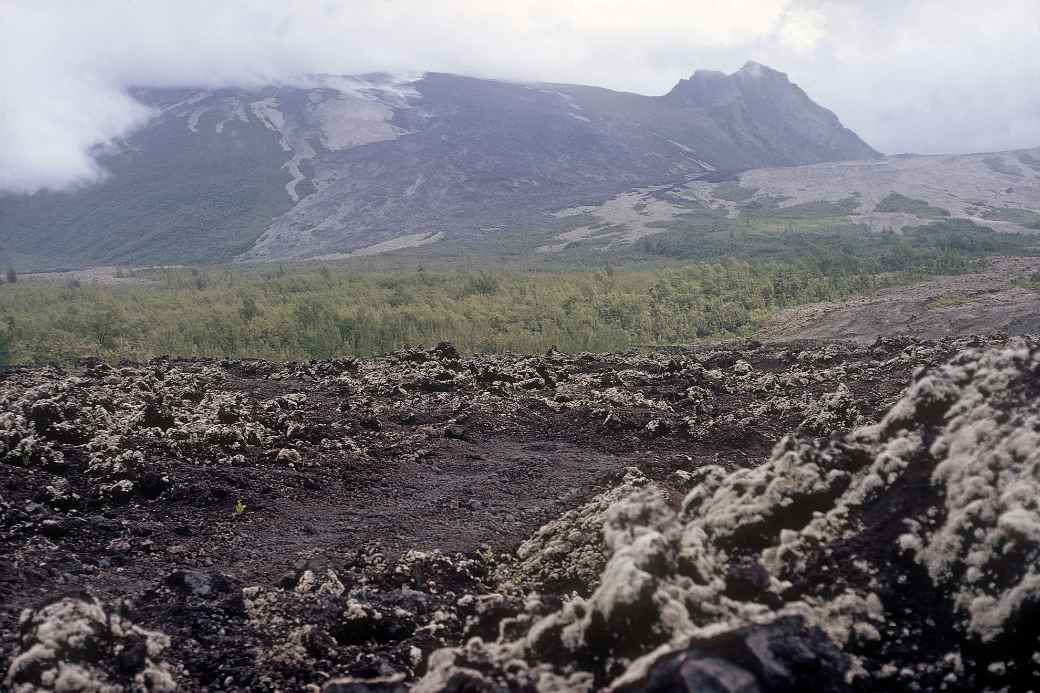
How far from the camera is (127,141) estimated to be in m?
103

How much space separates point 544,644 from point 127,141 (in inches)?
4538

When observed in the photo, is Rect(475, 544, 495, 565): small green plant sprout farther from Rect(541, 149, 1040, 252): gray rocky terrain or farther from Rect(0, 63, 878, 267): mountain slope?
Rect(0, 63, 878, 267): mountain slope

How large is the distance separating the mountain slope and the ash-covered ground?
57886 mm

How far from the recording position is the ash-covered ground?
2967 mm

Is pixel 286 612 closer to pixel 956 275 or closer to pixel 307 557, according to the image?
pixel 307 557

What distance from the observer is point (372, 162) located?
89.1 metres

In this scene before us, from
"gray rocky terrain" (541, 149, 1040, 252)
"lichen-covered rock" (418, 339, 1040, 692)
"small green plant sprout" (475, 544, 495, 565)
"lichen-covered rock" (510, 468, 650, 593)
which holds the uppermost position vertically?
"gray rocky terrain" (541, 149, 1040, 252)

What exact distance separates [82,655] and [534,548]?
2.65 metres

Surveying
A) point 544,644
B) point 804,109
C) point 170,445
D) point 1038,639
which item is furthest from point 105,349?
point 804,109

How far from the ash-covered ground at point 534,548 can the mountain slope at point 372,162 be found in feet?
190

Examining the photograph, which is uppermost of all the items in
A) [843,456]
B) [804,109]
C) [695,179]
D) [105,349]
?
[804,109]

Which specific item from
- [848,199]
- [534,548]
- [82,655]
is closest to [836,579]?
[534,548]

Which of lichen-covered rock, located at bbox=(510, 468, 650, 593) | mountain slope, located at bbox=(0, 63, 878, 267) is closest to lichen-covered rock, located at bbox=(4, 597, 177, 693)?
lichen-covered rock, located at bbox=(510, 468, 650, 593)

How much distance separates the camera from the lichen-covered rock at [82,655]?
3232 millimetres
